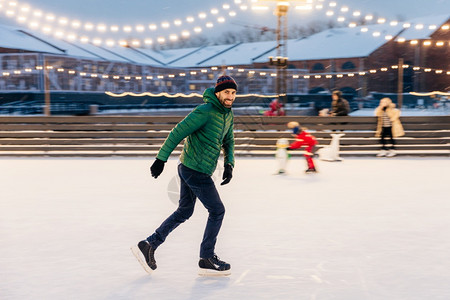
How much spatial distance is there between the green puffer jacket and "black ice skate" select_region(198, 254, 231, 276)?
2.36ft

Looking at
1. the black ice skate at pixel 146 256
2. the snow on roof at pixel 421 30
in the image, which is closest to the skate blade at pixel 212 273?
the black ice skate at pixel 146 256

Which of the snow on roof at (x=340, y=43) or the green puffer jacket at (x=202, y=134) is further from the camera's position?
the snow on roof at (x=340, y=43)

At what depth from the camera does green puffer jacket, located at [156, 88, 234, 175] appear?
11.5ft

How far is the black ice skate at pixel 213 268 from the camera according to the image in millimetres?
3746

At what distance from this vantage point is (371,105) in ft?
125

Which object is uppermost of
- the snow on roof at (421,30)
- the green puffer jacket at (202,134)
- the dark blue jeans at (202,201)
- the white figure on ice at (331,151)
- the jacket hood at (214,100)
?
the snow on roof at (421,30)

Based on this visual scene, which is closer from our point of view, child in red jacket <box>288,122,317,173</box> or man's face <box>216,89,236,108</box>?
man's face <box>216,89,236,108</box>

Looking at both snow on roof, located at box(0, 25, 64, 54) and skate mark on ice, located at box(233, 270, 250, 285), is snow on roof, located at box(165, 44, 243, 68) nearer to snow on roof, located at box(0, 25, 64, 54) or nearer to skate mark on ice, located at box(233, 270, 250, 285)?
snow on roof, located at box(0, 25, 64, 54)

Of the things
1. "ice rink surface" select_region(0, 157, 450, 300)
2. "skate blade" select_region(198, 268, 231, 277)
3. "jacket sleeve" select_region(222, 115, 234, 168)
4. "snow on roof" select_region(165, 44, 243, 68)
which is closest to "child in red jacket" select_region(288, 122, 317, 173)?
"ice rink surface" select_region(0, 157, 450, 300)

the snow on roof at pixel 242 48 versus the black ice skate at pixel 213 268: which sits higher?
the snow on roof at pixel 242 48

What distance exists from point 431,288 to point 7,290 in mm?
3065

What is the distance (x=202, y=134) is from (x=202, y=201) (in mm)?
521

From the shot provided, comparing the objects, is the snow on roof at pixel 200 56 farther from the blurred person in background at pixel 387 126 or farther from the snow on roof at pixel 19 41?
the blurred person in background at pixel 387 126

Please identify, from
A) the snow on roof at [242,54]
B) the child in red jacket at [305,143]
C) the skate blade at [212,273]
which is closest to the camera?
the skate blade at [212,273]
